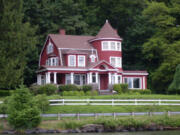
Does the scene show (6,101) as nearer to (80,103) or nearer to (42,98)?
(42,98)

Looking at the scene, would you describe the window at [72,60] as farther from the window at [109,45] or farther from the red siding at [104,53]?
the window at [109,45]

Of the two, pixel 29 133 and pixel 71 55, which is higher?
pixel 71 55

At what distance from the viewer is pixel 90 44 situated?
2179 inches

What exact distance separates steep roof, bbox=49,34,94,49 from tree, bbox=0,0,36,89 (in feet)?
26.3

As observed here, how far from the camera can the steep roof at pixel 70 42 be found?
5308 centimetres

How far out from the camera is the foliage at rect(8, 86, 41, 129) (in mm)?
30391

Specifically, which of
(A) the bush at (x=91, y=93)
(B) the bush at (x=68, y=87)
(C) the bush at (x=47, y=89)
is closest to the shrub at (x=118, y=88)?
(A) the bush at (x=91, y=93)

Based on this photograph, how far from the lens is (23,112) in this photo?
30.5 meters

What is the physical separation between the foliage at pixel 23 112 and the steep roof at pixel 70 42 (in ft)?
70.6

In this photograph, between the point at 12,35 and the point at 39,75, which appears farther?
the point at 39,75

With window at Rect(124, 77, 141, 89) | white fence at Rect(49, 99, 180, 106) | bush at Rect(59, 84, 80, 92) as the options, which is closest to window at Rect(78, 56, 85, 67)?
bush at Rect(59, 84, 80, 92)

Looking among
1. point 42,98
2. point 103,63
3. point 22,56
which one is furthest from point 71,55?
point 42,98

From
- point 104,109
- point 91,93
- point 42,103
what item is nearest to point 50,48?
point 91,93

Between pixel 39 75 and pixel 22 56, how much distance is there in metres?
8.84
